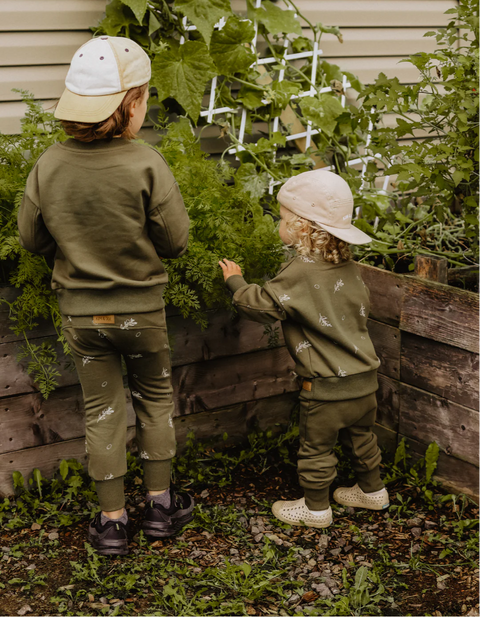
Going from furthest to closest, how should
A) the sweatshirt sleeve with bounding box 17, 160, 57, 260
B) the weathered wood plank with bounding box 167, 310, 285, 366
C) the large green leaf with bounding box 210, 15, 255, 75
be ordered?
the large green leaf with bounding box 210, 15, 255, 75, the weathered wood plank with bounding box 167, 310, 285, 366, the sweatshirt sleeve with bounding box 17, 160, 57, 260

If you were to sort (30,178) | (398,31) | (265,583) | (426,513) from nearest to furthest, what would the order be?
1. (30,178)
2. (265,583)
3. (426,513)
4. (398,31)

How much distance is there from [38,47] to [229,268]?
63.4 inches

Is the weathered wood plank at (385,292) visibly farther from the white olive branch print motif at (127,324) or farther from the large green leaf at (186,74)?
the white olive branch print motif at (127,324)

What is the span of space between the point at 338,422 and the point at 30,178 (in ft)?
5.14

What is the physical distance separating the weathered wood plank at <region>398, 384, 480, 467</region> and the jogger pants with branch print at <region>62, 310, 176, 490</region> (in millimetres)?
1215

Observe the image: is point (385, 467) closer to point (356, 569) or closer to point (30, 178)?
point (356, 569)

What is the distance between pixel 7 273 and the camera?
292 cm

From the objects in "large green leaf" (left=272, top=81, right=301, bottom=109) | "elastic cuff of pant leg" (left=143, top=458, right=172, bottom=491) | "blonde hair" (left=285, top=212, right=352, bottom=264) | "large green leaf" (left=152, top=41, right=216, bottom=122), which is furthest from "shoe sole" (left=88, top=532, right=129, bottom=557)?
"large green leaf" (left=272, top=81, right=301, bottom=109)

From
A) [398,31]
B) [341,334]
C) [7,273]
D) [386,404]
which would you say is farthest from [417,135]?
[7,273]

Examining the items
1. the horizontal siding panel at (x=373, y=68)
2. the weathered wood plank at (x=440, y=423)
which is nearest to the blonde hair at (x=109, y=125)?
the weathered wood plank at (x=440, y=423)

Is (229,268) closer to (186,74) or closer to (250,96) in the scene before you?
(186,74)

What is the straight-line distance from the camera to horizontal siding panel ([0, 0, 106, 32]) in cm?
338

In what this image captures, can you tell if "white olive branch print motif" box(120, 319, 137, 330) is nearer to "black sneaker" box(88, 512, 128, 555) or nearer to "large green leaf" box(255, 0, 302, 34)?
"black sneaker" box(88, 512, 128, 555)

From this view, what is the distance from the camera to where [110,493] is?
270 centimetres
